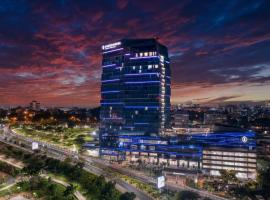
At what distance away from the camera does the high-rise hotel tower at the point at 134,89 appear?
5965 inches

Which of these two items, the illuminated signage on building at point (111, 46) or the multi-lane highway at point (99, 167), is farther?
the illuminated signage on building at point (111, 46)

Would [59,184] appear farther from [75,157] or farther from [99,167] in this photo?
[75,157]

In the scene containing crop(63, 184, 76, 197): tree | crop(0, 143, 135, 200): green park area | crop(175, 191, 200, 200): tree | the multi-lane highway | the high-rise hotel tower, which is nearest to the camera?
crop(175, 191, 200, 200): tree

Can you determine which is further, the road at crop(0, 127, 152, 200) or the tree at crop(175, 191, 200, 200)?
the road at crop(0, 127, 152, 200)

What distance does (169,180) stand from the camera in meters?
102

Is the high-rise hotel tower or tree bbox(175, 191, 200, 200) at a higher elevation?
the high-rise hotel tower

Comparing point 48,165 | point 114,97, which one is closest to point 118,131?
point 114,97

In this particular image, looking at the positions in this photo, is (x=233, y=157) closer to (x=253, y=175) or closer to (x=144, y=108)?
(x=253, y=175)

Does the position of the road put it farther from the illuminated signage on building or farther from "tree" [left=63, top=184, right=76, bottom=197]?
the illuminated signage on building

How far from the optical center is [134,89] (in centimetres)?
15512

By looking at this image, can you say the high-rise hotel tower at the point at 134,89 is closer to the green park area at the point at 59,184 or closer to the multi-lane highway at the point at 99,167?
the multi-lane highway at the point at 99,167

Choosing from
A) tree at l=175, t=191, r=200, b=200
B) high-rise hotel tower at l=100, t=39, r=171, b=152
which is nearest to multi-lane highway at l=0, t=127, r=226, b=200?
tree at l=175, t=191, r=200, b=200

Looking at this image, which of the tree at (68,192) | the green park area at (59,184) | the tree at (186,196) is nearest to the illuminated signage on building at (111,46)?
the green park area at (59,184)

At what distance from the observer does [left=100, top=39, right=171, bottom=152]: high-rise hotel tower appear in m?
152
